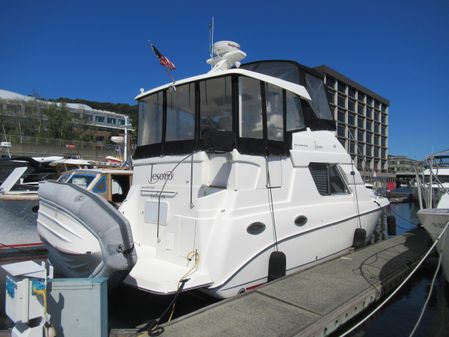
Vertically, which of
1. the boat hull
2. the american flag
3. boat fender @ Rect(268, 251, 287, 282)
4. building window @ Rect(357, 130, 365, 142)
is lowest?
boat fender @ Rect(268, 251, 287, 282)

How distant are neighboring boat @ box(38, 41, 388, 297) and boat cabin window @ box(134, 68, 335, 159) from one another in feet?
0.05

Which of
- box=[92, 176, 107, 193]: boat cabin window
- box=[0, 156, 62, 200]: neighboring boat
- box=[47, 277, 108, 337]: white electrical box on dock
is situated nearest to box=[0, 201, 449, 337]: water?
box=[47, 277, 108, 337]: white electrical box on dock

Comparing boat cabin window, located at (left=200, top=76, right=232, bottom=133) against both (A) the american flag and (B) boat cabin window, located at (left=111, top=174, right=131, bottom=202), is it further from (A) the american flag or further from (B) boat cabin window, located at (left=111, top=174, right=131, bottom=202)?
(B) boat cabin window, located at (left=111, top=174, right=131, bottom=202)

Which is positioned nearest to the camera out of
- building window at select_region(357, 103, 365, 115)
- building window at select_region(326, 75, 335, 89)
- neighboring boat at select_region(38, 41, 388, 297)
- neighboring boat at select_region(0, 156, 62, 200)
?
neighboring boat at select_region(38, 41, 388, 297)

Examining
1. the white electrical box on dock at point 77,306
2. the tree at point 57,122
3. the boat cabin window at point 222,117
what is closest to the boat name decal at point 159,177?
the boat cabin window at point 222,117

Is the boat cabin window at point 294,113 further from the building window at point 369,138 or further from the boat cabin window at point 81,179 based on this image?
the building window at point 369,138

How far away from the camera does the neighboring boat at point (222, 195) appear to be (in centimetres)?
419

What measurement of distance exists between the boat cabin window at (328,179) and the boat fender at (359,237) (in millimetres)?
814

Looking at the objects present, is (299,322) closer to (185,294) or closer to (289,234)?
(289,234)

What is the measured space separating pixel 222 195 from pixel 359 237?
3.53 meters

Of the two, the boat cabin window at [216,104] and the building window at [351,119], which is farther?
the building window at [351,119]

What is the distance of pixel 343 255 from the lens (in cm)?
636

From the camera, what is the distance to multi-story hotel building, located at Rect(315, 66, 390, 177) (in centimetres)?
5009

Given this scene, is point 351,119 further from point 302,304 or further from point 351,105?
point 302,304
